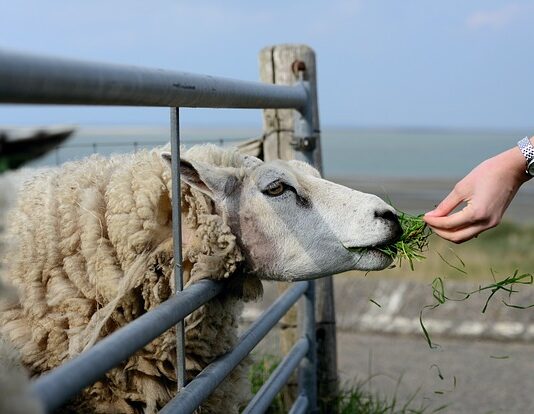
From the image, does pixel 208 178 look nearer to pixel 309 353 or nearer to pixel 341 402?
pixel 309 353

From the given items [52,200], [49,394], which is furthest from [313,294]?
[49,394]

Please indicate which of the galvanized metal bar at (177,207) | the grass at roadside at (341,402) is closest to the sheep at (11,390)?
the galvanized metal bar at (177,207)

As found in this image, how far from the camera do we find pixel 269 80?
4.62 metres

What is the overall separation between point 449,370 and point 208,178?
3733 millimetres

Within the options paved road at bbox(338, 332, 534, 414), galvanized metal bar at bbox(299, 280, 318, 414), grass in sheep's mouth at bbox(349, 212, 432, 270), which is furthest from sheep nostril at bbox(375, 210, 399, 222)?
paved road at bbox(338, 332, 534, 414)

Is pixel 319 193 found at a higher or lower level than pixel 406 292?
higher

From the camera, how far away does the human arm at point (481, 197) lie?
2535 millimetres

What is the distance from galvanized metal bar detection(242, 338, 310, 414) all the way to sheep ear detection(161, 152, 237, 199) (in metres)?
0.75

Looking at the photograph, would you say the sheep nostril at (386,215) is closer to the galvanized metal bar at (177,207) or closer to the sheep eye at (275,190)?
the sheep eye at (275,190)

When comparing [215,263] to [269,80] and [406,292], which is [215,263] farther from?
[406,292]

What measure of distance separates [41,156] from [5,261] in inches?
63.2

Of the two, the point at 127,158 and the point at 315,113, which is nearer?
the point at 127,158

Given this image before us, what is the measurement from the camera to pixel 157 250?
9.68 feet

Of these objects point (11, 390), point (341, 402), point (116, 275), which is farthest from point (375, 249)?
point (341, 402)
